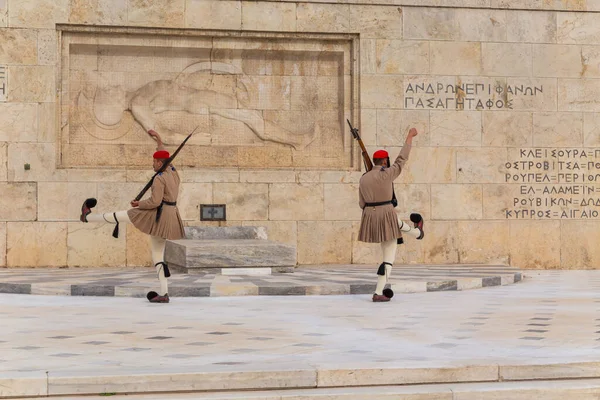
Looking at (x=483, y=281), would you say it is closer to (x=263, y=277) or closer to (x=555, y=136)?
(x=263, y=277)

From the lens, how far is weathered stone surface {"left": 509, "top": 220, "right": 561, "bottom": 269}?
17.0m

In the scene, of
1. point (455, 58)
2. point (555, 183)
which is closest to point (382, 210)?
point (455, 58)

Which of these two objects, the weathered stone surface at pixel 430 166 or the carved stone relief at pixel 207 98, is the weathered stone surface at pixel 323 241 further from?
the weathered stone surface at pixel 430 166

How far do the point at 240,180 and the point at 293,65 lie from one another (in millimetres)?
2346

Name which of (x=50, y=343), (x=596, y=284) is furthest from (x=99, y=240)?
(x=50, y=343)

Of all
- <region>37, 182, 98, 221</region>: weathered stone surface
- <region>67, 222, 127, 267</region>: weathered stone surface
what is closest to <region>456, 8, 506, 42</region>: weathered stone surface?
<region>67, 222, 127, 267</region>: weathered stone surface

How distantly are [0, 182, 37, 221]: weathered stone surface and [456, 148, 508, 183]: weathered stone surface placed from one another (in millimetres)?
7248

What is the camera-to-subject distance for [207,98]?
1691 cm

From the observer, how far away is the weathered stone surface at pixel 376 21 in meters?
16.8

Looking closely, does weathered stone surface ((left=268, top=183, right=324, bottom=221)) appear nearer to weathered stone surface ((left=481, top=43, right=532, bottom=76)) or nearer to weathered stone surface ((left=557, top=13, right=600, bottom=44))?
weathered stone surface ((left=481, top=43, right=532, bottom=76))

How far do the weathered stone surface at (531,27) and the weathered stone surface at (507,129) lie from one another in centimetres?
137

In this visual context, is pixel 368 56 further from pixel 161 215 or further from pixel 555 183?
pixel 161 215

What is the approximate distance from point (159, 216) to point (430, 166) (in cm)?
791

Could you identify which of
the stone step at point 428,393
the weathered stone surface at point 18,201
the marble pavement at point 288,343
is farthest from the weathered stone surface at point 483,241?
the stone step at point 428,393
